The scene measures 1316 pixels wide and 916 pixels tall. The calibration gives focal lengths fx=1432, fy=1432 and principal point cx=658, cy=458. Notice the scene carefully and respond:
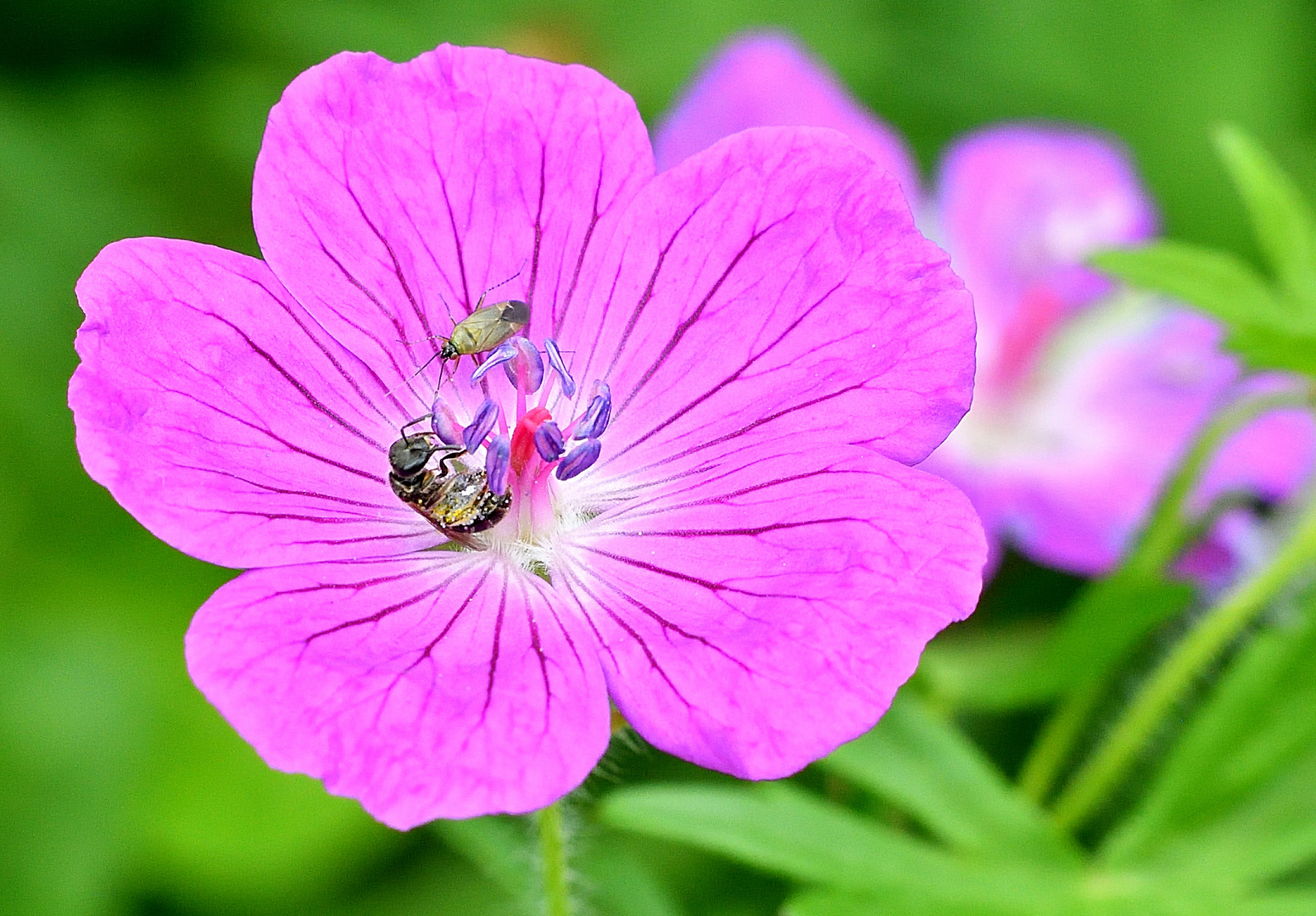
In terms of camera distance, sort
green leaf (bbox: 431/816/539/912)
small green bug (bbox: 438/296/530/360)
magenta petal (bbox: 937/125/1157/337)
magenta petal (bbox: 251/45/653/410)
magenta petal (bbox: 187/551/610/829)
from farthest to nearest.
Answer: magenta petal (bbox: 937/125/1157/337) → green leaf (bbox: 431/816/539/912) → small green bug (bbox: 438/296/530/360) → magenta petal (bbox: 251/45/653/410) → magenta petal (bbox: 187/551/610/829)

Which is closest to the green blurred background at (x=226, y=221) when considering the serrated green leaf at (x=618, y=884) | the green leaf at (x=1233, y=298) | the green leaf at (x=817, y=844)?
the serrated green leaf at (x=618, y=884)

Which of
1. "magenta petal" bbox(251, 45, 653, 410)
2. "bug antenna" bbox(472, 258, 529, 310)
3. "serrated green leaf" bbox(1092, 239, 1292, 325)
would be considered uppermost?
"magenta petal" bbox(251, 45, 653, 410)

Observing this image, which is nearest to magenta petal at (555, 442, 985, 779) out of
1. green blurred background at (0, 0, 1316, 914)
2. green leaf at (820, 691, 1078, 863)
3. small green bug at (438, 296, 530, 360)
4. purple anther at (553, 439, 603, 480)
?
purple anther at (553, 439, 603, 480)

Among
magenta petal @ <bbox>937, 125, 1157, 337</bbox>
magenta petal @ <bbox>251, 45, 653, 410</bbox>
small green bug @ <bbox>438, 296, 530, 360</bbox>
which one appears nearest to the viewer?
magenta petal @ <bbox>251, 45, 653, 410</bbox>

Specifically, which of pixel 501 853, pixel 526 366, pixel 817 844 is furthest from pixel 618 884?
pixel 526 366

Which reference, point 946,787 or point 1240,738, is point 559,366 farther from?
point 1240,738

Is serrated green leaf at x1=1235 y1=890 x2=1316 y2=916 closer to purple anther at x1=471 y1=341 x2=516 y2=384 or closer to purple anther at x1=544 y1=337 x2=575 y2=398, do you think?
purple anther at x1=544 y1=337 x2=575 y2=398

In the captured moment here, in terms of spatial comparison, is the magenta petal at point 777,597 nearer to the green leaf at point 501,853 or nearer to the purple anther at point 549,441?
the purple anther at point 549,441

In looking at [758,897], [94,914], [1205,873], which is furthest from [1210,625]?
[94,914]
